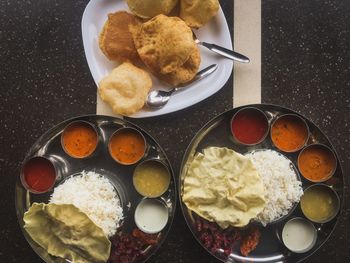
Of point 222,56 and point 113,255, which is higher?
point 222,56

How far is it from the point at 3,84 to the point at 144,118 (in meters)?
0.68

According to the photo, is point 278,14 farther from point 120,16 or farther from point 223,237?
point 223,237

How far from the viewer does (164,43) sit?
2008 mm

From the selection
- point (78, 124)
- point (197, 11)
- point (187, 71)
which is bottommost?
point (78, 124)

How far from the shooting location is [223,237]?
2031 mm

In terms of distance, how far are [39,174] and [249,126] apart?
3.03 feet

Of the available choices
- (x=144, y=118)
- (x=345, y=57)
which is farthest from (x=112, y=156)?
(x=345, y=57)

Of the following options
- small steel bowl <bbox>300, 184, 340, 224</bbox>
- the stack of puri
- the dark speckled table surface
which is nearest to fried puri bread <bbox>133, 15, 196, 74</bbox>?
the stack of puri

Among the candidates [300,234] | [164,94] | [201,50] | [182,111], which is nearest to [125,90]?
[164,94]

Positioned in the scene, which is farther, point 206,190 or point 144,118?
point 144,118

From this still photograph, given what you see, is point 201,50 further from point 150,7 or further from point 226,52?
point 150,7

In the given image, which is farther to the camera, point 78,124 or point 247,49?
point 247,49

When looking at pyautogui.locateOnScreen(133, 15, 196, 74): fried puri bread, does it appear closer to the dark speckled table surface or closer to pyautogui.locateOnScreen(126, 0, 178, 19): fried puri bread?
pyautogui.locateOnScreen(126, 0, 178, 19): fried puri bread

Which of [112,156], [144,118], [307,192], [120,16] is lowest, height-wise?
[307,192]
